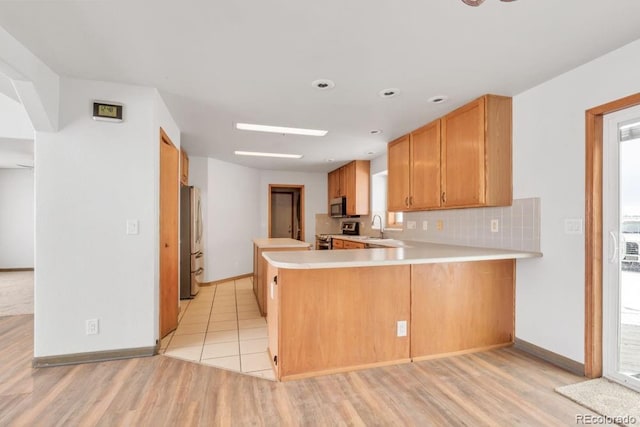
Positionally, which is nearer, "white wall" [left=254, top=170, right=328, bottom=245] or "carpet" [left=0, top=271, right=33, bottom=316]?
"carpet" [left=0, top=271, right=33, bottom=316]

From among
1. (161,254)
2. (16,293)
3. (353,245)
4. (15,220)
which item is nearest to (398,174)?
(353,245)

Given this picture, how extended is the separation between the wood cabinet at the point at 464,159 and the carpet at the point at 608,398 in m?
1.46

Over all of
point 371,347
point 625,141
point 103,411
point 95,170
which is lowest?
point 103,411

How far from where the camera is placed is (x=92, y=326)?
2.47 meters

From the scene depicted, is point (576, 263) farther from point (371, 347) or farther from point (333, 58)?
point (333, 58)

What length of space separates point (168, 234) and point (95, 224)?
2.77 feet

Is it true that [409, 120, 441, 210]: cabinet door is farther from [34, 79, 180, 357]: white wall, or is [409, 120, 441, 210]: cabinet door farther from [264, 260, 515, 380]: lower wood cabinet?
[34, 79, 180, 357]: white wall

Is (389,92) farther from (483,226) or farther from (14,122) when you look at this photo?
(14,122)

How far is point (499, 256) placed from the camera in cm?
247

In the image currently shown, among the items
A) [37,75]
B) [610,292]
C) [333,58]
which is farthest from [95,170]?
[610,292]

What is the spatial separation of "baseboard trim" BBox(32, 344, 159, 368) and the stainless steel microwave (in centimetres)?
412

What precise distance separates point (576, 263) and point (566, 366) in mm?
793

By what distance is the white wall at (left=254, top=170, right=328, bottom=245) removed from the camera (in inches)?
270

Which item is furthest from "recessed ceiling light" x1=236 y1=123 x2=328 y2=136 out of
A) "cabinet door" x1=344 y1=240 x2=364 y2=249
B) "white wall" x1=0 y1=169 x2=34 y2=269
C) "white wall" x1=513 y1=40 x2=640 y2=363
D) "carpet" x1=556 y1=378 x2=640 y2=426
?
"white wall" x1=0 y1=169 x2=34 y2=269
